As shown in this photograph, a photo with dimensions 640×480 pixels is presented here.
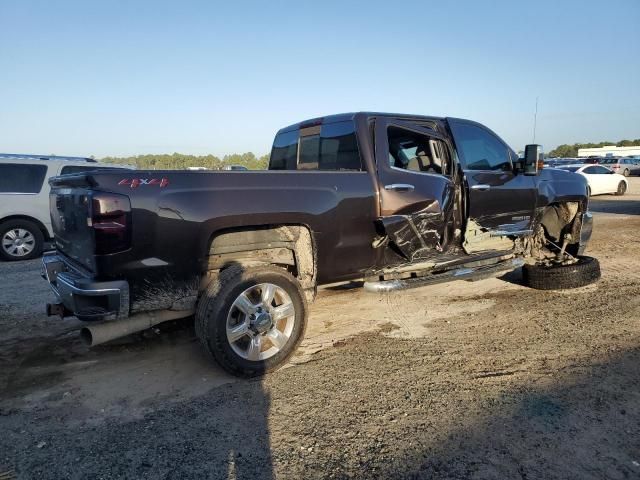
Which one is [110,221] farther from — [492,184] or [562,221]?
[562,221]

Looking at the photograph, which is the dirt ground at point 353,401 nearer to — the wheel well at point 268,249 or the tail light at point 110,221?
the wheel well at point 268,249

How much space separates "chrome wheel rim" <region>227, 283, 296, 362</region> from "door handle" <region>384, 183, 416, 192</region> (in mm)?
1410

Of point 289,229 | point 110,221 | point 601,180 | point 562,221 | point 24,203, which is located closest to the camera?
point 110,221

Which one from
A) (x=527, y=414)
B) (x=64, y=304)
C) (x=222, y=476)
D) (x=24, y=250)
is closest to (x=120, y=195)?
(x=64, y=304)

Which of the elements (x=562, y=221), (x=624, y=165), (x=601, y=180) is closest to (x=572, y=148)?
(x=624, y=165)

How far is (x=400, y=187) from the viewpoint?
4.41 metres

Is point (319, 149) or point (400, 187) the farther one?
→ point (319, 149)

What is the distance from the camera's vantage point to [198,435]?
9.55ft

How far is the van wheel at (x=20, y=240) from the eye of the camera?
874cm

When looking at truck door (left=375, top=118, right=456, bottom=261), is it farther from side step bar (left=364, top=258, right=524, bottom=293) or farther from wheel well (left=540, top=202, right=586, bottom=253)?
wheel well (left=540, top=202, right=586, bottom=253)

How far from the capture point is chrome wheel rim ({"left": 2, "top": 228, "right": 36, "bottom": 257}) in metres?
8.74

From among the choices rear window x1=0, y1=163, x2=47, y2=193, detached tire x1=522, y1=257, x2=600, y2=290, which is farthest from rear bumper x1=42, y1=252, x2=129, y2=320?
rear window x1=0, y1=163, x2=47, y2=193

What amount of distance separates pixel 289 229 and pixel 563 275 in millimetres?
3758

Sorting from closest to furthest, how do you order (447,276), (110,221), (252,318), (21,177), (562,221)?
(110,221) → (252,318) → (447,276) → (562,221) → (21,177)
